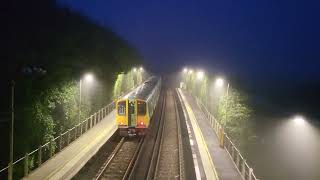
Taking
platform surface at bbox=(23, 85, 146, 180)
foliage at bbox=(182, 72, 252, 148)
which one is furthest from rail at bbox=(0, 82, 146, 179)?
foliage at bbox=(182, 72, 252, 148)

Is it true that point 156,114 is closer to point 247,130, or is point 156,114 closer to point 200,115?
point 200,115

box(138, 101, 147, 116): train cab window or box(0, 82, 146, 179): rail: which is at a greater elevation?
box(138, 101, 147, 116): train cab window

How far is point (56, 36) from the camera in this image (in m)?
39.8

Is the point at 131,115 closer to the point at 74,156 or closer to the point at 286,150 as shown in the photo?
the point at 74,156

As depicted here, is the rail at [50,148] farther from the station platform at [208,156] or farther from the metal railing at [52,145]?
the station platform at [208,156]

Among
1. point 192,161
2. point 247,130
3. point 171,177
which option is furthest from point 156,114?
point 171,177

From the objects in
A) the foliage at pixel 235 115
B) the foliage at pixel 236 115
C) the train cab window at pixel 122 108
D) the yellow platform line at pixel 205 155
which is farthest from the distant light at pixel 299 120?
the train cab window at pixel 122 108

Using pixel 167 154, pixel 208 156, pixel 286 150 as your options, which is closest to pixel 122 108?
pixel 167 154

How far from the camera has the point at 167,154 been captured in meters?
26.9

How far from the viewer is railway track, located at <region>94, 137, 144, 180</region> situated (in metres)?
21.0

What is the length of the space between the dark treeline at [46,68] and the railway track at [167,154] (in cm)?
601

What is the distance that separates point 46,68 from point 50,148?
7322mm

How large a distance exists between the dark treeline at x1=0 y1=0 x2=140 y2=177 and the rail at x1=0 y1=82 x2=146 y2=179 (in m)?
0.45

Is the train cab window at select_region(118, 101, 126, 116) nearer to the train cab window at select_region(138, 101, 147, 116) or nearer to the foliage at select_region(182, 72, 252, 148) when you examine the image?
the train cab window at select_region(138, 101, 147, 116)
